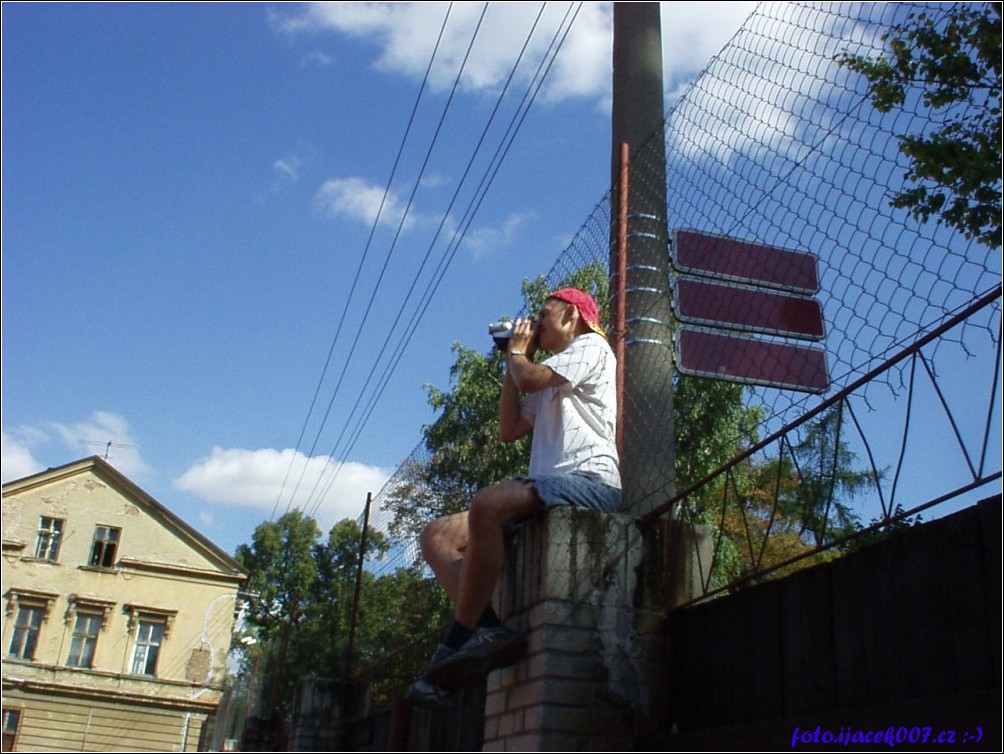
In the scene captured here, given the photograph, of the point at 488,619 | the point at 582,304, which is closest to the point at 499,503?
the point at 488,619

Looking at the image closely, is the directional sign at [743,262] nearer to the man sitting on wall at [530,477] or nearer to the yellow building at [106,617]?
the man sitting on wall at [530,477]

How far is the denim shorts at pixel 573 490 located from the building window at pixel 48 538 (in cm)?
3026

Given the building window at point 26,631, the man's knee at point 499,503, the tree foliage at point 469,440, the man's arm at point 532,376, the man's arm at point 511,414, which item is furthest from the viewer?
the building window at point 26,631

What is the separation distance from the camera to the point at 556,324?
12.0 ft

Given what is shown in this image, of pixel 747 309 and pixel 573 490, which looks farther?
pixel 747 309

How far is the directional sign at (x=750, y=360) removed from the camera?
339cm

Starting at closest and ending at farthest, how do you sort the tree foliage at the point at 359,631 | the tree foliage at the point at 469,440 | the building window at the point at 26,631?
the tree foliage at the point at 359,631, the tree foliage at the point at 469,440, the building window at the point at 26,631

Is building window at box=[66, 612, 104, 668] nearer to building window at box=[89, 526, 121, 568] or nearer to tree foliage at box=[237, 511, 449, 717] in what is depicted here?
building window at box=[89, 526, 121, 568]

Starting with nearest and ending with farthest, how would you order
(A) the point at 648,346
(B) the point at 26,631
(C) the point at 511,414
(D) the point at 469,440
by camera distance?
(C) the point at 511,414 < (A) the point at 648,346 < (D) the point at 469,440 < (B) the point at 26,631

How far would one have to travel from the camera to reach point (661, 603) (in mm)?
3312

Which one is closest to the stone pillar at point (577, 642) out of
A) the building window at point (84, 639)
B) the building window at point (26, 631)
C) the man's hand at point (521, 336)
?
the man's hand at point (521, 336)

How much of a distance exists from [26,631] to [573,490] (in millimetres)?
30161

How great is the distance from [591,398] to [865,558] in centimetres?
118

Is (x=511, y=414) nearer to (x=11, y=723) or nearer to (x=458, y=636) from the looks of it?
(x=458, y=636)
